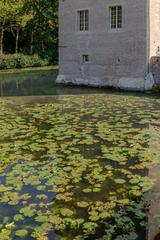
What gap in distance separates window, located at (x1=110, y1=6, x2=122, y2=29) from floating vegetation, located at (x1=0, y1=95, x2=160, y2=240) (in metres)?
9.46

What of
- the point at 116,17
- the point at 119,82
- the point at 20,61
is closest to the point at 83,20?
the point at 116,17

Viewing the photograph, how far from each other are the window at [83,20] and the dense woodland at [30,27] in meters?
14.6

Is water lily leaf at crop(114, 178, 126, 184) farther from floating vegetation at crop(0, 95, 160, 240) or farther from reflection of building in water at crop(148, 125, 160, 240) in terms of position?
reflection of building in water at crop(148, 125, 160, 240)

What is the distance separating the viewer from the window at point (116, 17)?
74.5ft

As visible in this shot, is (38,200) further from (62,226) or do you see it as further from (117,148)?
(117,148)

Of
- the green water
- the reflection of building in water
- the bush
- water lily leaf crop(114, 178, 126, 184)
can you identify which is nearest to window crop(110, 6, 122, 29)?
the green water

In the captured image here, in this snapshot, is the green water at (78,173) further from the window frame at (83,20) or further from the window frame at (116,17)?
the window frame at (83,20)

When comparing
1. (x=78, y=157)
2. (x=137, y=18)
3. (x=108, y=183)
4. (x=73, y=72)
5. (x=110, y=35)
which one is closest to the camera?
(x=108, y=183)

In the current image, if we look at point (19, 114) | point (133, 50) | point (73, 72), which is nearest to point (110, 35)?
point (133, 50)

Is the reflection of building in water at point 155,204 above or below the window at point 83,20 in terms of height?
below

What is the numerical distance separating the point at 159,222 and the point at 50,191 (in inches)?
83.1

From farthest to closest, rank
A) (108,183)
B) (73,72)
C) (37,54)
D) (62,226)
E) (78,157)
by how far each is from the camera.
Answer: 1. (37,54)
2. (73,72)
3. (78,157)
4. (108,183)
5. (62,226)

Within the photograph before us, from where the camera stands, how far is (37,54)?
144 feet

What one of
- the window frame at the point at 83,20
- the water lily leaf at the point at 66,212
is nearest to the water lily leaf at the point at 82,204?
the water lily leaf at the point at 66,212
